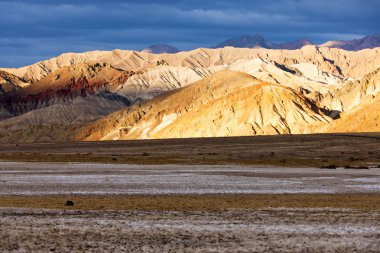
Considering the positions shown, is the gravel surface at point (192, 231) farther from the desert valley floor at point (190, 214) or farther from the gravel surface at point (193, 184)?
the gravel surface at point (193, 184)

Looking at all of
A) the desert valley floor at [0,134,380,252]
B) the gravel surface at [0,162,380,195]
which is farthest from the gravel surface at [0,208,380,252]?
the gravel surface at [0,162,380,195]

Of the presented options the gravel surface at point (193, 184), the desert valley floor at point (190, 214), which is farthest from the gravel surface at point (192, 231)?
the gravel surface at point (193, 184)

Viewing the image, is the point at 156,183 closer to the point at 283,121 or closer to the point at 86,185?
the point at 86,185

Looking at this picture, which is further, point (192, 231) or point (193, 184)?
point (193, 184)

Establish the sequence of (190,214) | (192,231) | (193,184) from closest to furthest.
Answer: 1. (192,231)
2. (190,214)
3. (193,184)

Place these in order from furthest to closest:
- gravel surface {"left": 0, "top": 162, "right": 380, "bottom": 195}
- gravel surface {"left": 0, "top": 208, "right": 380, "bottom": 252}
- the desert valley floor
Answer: gravel surface {"left": 0, "top": 162, "right": 380, "bottom": 195} → the desert valley floor → gravel surface {"left": 0, "top": 208, "right": 380, "bottom": 252}

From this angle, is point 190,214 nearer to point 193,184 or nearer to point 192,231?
point 192,231

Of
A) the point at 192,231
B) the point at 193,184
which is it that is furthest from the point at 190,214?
the point at 193,184

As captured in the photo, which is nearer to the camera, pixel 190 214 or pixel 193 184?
pixel 190 214

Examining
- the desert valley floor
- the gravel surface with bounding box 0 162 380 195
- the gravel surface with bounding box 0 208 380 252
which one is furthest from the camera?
the gravel surface with bounding box 0 162 380 195

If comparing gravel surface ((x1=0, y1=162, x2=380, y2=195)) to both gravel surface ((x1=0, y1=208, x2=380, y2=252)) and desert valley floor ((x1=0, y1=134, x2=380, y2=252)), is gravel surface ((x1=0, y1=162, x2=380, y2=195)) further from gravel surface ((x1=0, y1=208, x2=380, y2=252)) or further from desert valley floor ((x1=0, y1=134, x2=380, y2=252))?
gravel surface ((x1=0, y1=208, x2=380, y2=252))

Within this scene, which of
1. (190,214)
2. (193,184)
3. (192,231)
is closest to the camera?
(192,231)

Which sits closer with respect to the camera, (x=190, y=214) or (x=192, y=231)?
(x=192, y=231)

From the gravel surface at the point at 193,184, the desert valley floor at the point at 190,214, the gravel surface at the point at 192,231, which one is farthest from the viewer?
the gravel surface at the point at 193,184
